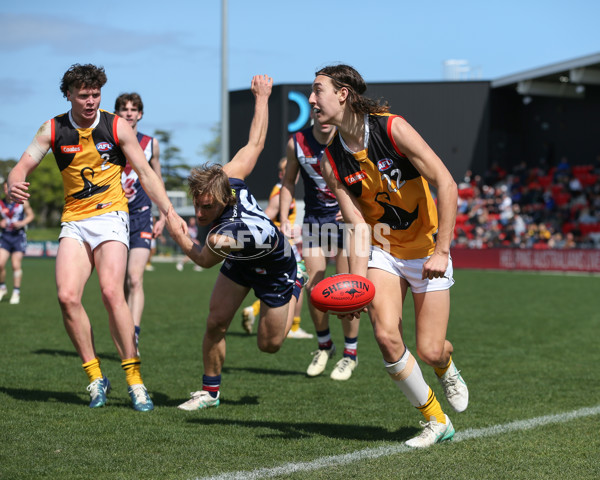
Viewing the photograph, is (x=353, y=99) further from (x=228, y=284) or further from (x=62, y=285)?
(x=62, y=285)

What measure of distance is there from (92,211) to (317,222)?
2426 mm

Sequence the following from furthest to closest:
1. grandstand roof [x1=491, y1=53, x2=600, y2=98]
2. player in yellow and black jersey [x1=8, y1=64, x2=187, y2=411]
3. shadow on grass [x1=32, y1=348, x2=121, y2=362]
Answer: grandstand roof [x1=491, y1=53, x2=600, y2=98]
shadow on grass [x1=32, y1=348, x2=121, y2=362]
player in yellow and black jersey [x1=8, y1=64, x2=187, y2=411]

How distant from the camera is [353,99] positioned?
467 cm

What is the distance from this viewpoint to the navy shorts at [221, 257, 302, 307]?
5.38m

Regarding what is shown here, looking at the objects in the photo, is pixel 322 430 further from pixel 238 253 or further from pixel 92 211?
pixel 92 211

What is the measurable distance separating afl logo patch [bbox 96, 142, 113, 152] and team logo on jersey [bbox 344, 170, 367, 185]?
2.01m

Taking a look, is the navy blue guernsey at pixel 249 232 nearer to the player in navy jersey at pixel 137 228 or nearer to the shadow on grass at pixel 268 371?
the shadow on grass at pixel 268 371

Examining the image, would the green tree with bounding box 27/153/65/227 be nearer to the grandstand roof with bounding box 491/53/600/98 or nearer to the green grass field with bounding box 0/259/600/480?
the grandstand roof with bounding box 491/53/600/98

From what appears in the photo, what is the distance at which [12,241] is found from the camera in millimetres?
14445

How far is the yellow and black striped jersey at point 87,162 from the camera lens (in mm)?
5734

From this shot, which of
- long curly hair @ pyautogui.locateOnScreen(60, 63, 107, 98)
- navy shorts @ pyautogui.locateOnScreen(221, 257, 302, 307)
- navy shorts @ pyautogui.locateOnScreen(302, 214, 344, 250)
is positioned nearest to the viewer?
navy shorts @ pyautogui.locateOnScreen(221, 257, 302, 307)

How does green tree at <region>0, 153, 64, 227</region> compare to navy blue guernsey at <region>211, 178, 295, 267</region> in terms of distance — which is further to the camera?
green tree at <region>0, 153, 64, 227</region>

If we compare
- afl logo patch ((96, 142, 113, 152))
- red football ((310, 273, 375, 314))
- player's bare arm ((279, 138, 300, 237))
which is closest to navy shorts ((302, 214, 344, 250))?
player's bare arm ((279, 138, 300, 237))

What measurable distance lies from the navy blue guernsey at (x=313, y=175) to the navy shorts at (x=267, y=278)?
186 cm
